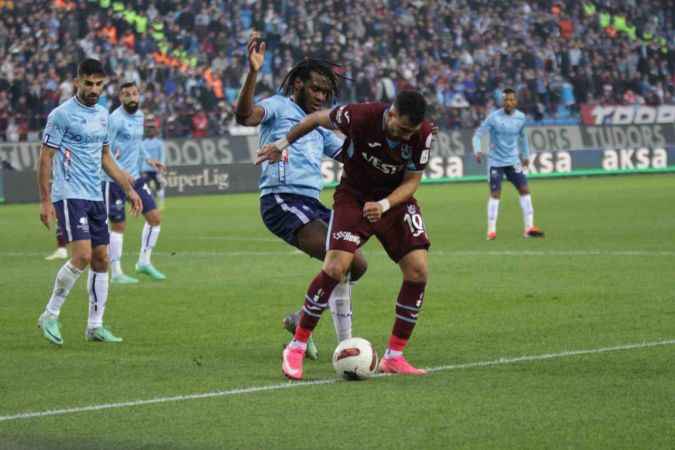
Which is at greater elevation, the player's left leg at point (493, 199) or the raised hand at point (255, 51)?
the raised hand at point (255, 51)

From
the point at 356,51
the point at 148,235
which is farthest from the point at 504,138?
the point at 356,51

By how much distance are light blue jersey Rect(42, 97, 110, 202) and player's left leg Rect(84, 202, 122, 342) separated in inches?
6.8

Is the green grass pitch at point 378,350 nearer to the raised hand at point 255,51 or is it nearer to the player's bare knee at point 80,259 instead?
the player's bare knee at point 80,259

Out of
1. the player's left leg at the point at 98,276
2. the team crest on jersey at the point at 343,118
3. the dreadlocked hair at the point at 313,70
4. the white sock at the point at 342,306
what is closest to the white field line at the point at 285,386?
the white sock at the point at 342,306

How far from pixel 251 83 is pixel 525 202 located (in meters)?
13.6

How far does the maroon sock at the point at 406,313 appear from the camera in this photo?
9.23 meters

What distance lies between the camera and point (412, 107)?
862cm

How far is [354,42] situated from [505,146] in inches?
910

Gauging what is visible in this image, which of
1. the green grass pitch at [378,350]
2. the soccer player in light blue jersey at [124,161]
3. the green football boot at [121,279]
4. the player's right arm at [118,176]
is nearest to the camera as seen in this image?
the green grass pitch at [378,350]

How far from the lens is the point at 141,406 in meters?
7.91

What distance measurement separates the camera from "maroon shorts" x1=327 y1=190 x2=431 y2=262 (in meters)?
9.12

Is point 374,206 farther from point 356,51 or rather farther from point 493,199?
point 356,51

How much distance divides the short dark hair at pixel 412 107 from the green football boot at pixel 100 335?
3.64 meters

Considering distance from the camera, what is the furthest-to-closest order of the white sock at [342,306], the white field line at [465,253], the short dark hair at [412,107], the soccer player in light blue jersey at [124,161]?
the white field line at [465,253] < the soccer player in light blue jersey at [124,161] < the white sock at [342,306] < the short dark hair at [412,107]
